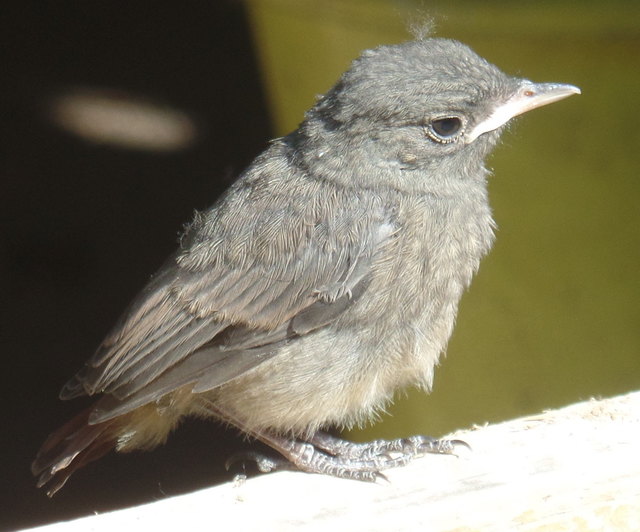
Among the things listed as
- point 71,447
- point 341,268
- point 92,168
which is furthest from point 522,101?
point 92,168

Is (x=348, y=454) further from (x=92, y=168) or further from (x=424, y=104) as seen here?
(x=92, y=168)

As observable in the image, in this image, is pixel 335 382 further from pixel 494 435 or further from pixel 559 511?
pixel 559 511

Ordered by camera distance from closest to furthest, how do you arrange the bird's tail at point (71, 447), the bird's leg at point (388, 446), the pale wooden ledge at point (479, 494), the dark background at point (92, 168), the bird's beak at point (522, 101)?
the pale wooden ledge at point (479, 494) → the bird's leg at point (388, 446) → the bird's beak at point (522, 101) → the bird's tail at point (71, 447) → the dark background at point (92, 168)

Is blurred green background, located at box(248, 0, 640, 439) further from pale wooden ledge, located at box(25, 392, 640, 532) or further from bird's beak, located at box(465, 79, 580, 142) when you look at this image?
pale wooden ledge, located at box(25, 392, 640, 532)

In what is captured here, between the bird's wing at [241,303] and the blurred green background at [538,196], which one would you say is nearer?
the bird's wing at [241,303]

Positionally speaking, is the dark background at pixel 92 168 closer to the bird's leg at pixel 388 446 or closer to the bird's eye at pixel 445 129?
the bird's leg at pixel 388 446

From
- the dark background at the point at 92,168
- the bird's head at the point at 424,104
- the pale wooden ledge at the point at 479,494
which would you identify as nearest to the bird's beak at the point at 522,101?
the bird's head at the point at 424,104

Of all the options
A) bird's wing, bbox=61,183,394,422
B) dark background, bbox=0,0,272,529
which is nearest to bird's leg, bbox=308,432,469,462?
bird's wing, bbox=61,183,394,422

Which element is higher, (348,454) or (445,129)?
(445,129)
